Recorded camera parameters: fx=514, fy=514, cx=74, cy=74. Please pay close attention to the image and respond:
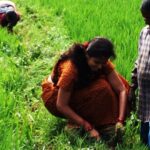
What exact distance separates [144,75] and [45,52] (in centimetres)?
229

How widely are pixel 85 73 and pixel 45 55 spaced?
1.95 metres

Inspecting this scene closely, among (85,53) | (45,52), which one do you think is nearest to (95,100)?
(85,53)

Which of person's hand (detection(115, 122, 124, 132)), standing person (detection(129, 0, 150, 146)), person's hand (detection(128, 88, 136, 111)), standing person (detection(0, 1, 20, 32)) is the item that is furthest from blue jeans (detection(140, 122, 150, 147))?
standing person (detection(0, 1, 20, 32))

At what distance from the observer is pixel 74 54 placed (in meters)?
3.72

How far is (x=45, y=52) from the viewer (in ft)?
18.7

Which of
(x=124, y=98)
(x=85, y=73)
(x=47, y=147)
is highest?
(x=85, y=73)

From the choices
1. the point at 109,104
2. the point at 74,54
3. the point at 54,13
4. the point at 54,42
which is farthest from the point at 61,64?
the point at 54,13

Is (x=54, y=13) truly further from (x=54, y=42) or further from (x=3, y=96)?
(x=3, y=96)

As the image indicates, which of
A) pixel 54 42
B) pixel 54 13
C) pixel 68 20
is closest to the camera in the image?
pixel 54 42

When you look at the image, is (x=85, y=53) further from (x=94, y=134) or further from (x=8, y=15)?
(x=8, y=15)

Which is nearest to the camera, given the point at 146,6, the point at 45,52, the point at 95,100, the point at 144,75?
the point at 146,6

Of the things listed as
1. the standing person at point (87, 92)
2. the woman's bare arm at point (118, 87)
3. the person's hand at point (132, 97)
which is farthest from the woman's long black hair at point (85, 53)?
the person's hand at point (132, 97)

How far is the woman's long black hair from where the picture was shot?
360cm

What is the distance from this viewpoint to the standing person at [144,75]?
351cm
